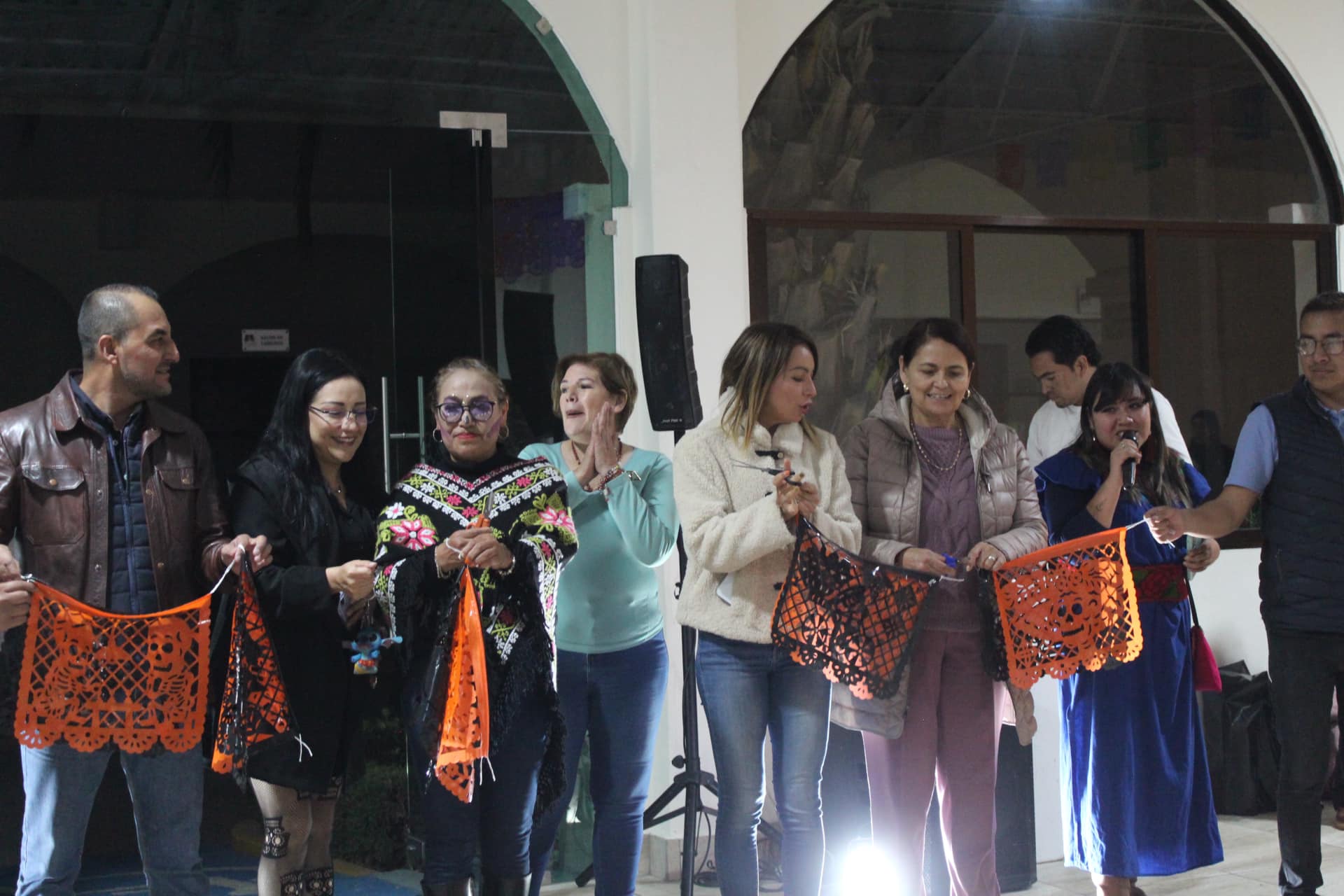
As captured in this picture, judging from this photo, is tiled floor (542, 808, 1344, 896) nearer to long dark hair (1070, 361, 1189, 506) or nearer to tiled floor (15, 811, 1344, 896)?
tiled floor (15, 811, 1344, 896)

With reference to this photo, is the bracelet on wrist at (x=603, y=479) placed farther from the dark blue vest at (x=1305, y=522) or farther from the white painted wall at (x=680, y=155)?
the dark blue vest at (x=1305, y=522)

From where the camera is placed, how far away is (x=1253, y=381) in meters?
5.96

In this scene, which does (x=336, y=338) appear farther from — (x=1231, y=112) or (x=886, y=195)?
(x=1231, y=112)

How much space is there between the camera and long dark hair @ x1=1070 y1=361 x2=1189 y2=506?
3.66 metres

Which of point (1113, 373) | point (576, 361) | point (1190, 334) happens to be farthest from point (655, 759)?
point (1190, 334)

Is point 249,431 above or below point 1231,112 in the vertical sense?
below

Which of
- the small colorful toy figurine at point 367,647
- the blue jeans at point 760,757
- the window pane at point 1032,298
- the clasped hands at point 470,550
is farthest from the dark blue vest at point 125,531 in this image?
the window pane at point 1032,298

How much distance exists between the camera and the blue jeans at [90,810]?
110 inches

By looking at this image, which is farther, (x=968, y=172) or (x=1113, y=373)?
(x=968, y=172)

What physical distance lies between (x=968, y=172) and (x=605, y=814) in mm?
3085

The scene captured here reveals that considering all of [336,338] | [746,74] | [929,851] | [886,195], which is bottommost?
[929,851]

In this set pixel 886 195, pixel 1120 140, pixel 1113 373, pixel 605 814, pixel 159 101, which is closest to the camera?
pixel 605 814

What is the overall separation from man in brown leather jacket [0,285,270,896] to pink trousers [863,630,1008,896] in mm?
1532

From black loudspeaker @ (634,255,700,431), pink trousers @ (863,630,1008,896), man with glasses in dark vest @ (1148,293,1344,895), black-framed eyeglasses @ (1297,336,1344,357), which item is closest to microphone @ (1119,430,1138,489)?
man with glasses in dark vest @ (1148,293,1344,895)
